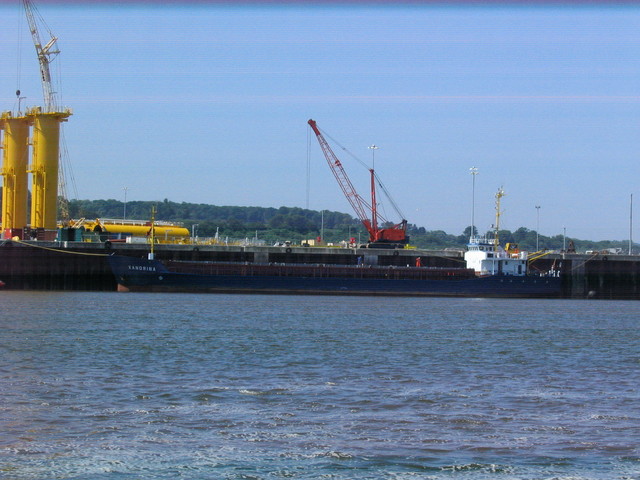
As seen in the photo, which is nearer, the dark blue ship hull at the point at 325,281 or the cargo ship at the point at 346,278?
the dark blue ship hull at the point at 325,281

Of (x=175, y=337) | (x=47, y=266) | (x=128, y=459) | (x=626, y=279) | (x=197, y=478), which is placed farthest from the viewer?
(x=626, y=279)

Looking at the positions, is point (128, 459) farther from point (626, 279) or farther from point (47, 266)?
point (626, 279)

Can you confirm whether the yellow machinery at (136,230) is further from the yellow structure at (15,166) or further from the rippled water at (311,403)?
the rippled water at (311,403)

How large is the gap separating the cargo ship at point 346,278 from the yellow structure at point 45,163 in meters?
9.73

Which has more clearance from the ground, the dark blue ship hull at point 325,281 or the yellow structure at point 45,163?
the yellow structure at point 45,163

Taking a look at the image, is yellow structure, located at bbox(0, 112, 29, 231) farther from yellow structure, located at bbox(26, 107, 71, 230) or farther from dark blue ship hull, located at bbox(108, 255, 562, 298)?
dark blue ship hull, located at bbox(108, 255, 562, 298)

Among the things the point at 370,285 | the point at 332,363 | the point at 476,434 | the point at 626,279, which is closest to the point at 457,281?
the point at 370,285

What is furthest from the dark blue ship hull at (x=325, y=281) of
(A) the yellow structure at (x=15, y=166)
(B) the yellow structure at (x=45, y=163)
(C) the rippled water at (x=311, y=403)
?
(C) the rippled water at (x=311, y=403)

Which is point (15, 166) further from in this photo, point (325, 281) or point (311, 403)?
point (311, 403)

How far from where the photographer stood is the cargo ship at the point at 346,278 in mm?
64312

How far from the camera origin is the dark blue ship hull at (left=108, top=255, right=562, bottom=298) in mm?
64188

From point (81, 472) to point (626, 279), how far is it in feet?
243

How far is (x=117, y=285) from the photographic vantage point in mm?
66688

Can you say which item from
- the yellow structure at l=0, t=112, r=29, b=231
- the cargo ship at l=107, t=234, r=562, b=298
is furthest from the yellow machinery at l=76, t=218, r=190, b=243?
the cargo ship at l=107, t=234, r=562, b=298
